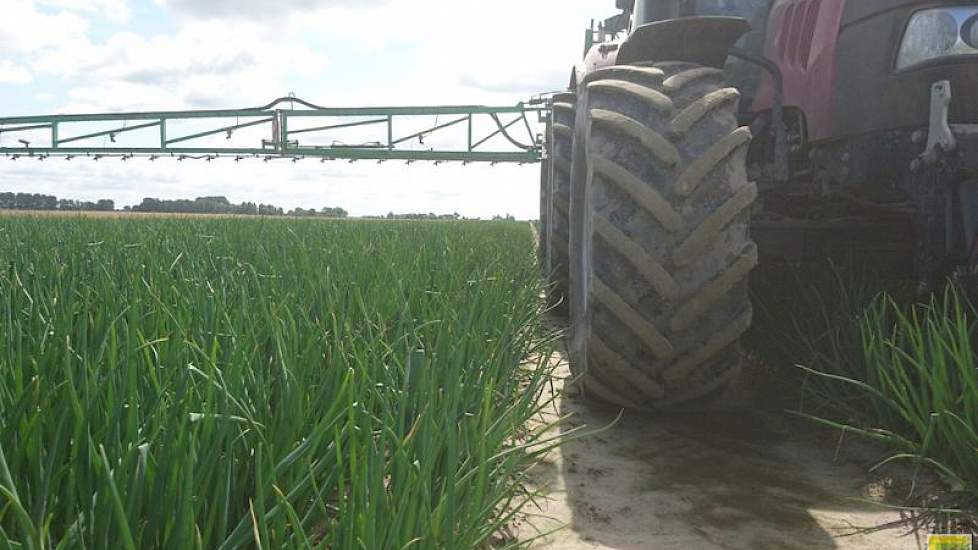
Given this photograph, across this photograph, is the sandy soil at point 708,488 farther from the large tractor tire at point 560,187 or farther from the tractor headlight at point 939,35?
the large tractor tire at point 560,187

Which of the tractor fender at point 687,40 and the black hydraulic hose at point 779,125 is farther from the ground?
the tractor fender at point 687,40

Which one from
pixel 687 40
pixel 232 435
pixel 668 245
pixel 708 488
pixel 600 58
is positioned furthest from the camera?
pixel 600 58

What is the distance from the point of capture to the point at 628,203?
7.39ft

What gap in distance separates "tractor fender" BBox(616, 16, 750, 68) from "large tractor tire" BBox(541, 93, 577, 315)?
0.87 metres

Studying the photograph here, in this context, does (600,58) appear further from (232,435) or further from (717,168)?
(232,435)

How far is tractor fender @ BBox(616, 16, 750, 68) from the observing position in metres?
2.58

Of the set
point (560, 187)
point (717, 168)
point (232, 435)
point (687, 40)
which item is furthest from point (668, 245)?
point (560, 187)

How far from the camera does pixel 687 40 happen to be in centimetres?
268

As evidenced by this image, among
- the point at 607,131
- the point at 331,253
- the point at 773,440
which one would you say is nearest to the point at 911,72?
the point at 607,131

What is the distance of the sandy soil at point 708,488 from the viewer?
1.62m

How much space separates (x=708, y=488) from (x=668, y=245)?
0.65m

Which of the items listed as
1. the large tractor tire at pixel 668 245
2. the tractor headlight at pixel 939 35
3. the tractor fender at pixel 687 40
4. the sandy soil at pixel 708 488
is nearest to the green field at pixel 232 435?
the sandy soil at pixel 708 488

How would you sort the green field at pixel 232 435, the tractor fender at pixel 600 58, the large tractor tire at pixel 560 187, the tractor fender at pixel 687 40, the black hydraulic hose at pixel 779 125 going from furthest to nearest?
the large tractor tire at pixel 560 187 < the tractor fender at pixel 600 58 < the black hydraulic hose at pixel 779 125 < the tractor fender at pixel 687 40 < the green field at pixel 232 435

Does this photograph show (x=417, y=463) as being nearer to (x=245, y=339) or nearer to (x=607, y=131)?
(x=245, y=339)
